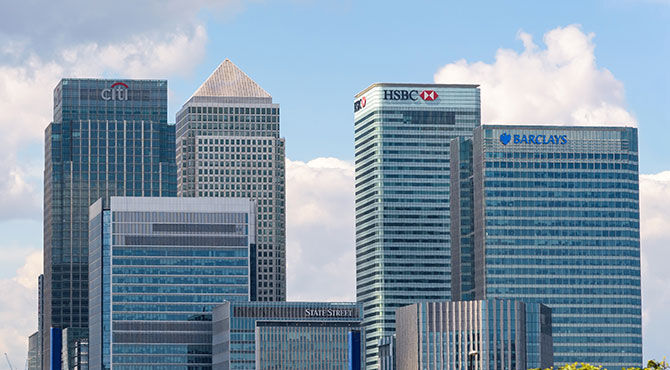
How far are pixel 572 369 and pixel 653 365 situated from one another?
4370 millimetres

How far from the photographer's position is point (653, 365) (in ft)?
283

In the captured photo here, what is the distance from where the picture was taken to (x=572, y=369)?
3369 inches
